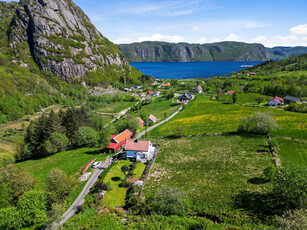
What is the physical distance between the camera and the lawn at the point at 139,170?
149 feet

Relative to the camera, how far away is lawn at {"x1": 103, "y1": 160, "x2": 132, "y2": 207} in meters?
35.8

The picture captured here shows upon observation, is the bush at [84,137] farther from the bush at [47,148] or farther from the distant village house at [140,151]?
the distant village house at [140,151]

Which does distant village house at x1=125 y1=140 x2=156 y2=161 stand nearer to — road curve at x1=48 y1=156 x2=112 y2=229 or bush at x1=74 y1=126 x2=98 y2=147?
road curve at x1=48 y1=156 x2=112 y2=229

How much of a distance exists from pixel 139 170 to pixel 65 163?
21.8 meters

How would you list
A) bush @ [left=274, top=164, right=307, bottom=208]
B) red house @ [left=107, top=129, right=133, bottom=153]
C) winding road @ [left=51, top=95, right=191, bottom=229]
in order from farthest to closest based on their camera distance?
red house @ [left=107, top=129, right=133, bottom=153], winding road @ [left=51, top=95, right=191, bottom=229], bush @ [left=274, top=164, right=307, bottom=208]

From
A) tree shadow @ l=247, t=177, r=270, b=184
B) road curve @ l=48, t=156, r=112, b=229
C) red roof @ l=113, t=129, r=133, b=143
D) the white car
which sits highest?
tree shadow @ l=247, t=177, r=270, b=184

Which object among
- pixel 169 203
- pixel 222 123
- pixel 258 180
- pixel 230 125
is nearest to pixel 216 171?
pixel 258 180

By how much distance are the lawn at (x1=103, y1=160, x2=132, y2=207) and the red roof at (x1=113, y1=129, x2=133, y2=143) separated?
13.8 metres

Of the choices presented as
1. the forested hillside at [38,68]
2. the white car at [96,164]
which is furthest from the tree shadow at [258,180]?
the forested hillside at [38,68]

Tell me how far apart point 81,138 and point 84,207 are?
3546 cm

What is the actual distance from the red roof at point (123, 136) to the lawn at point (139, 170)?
1517 cm

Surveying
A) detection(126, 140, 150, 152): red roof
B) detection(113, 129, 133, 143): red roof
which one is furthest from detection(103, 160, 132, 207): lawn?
detection(113, 129, 133, 143): red roof

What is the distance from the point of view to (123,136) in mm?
65625

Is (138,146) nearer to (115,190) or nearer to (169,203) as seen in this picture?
(115,190)
